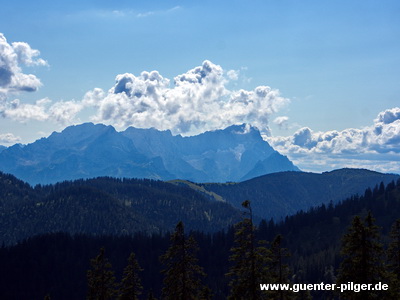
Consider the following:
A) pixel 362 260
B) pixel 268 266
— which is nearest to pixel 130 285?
pixel 268 266

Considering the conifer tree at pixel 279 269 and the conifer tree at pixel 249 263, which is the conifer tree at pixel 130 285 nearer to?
the conifer tree at pixel 249 263

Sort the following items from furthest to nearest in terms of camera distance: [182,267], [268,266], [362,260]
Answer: [182,267]
[268,266]
[362,260]

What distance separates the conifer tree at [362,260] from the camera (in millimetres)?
31891

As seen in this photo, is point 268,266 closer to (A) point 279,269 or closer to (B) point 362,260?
(A) point 279,269

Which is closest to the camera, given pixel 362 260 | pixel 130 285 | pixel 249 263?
pixel 362 260

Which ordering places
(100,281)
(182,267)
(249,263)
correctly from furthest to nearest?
(100,281) < (182,267) < (249,263)

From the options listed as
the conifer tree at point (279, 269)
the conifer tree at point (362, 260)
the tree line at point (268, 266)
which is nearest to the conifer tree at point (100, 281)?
the tree line at point (268, 266)

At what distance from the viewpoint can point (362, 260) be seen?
32.3 m

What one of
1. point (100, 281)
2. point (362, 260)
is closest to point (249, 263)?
point (362, 260)

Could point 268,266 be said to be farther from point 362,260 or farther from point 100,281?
point 100,281

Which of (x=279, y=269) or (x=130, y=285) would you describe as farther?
(x=130, y=285)

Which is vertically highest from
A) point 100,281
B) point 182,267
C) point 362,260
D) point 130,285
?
point 362,260

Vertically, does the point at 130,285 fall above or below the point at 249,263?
below

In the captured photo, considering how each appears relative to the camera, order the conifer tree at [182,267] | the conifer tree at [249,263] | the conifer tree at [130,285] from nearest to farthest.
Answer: the conifer tree at [249,263]
the conifer tree at [182,267]
the conifer tree at [130,285]
